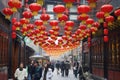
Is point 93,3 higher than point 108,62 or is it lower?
higher

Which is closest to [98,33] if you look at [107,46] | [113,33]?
[107,46]

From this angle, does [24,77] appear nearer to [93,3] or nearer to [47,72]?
[47,72]

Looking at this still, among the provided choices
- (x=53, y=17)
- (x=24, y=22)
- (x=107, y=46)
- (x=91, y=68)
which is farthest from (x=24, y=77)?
(x=53, y=17)

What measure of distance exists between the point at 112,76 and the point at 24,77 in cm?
673

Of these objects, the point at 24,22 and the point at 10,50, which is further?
the point at 10,50

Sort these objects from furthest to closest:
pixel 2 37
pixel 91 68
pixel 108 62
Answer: pixel 91 68 → pixel 108 62 → pixel 2 37

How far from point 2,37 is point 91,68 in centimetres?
1427

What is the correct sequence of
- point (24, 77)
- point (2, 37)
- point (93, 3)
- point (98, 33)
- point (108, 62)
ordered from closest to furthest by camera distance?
1. point (93, 3)
2. point (24, 77)
3. point (2, 37)
4. point (108, 62)
5. point (98, 33)

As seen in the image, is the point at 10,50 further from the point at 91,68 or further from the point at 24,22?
the point at 91,68

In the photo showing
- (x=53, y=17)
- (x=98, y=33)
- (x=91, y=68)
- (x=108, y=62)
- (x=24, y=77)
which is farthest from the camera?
(x=53, y=17)

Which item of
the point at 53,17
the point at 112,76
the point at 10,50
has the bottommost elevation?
the point at 112,76

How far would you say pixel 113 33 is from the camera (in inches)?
930

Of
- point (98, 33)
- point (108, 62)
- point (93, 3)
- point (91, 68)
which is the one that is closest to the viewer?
point (93, 3)

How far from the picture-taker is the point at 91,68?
3466 cm
